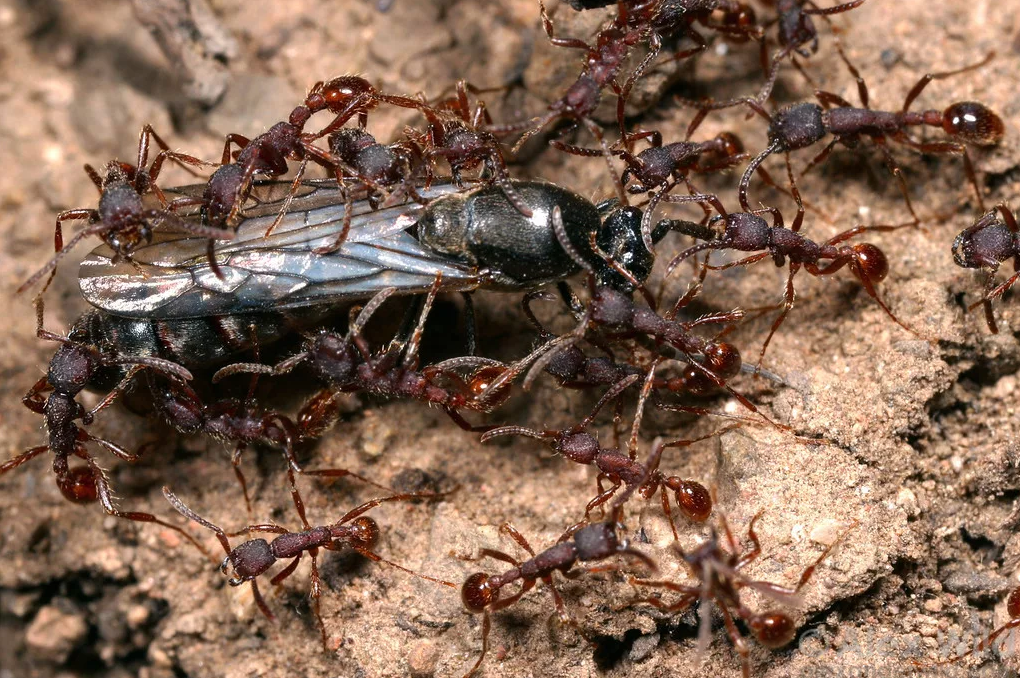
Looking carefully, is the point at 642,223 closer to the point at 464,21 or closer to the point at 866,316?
the point at 866,316

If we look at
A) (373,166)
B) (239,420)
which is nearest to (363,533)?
(239,420)

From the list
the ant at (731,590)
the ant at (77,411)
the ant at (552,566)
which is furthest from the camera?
the ant at (77,411)

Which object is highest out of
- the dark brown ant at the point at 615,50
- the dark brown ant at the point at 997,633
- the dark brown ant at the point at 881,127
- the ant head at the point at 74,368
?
the dark brown ant at the point at 615,50

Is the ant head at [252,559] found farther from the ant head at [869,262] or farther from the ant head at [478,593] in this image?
the ant head at [869,262]

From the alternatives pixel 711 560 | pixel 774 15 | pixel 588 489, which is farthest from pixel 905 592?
pixel 774 15

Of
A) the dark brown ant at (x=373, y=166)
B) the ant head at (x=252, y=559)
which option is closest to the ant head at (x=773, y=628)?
the ant head at (x=252, y=559)

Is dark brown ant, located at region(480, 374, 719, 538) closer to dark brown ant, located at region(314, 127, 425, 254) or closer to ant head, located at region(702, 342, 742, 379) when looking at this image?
ant head, located at region(702, 342, 742, 379)

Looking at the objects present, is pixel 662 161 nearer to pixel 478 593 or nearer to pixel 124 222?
pixel 478 593
